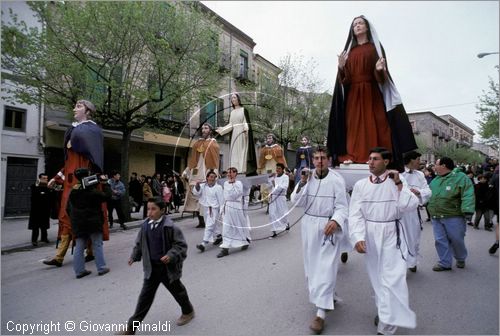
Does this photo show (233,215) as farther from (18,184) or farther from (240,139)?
(18,184)

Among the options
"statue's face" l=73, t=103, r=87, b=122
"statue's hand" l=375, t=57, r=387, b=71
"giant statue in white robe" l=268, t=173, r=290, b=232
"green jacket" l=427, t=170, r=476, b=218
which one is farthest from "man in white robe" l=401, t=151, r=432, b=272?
"statue's face" l=73, t=103, r=87, b=122

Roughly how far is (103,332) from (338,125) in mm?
3827

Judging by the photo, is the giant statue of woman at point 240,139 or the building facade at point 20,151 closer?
the giant statue of woman at point 240,139

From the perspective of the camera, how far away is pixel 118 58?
10320 millimetres

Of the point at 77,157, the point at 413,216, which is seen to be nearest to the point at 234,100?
the point at 77,157

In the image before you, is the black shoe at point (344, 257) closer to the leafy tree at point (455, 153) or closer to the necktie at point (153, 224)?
the necktie at point (153, 224)

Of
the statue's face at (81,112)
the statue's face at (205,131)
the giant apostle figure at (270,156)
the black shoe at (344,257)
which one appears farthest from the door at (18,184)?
the black shoe at (344,257)

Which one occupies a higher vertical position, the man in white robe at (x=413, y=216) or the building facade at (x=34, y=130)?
the building facade at (x=34, y=130)

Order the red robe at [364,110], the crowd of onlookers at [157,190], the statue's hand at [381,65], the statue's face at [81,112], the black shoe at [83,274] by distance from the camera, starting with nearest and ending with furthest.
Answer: the statue's hand at [381,65] < the red robe at [364,110] < the black shoe at [83,274] < the statue's face at [81,112] < the crowd of onlookers at [157,190]

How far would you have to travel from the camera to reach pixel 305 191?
4.34 metres

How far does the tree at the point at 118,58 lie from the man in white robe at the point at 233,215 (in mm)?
4769

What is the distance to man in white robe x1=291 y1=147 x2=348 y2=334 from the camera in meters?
3.91

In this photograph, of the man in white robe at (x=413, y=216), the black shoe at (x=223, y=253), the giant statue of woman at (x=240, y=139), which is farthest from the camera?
the black shoe at (x=223, y=253)

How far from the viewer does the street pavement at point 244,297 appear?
3878 mm
